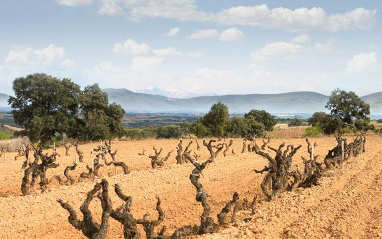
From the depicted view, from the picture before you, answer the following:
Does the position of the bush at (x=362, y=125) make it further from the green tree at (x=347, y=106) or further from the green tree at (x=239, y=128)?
the green tree at (x=239, y=128)

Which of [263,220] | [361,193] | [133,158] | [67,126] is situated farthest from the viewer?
Answer: [67,126]

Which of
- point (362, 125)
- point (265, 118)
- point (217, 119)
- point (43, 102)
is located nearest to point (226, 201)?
point (43, 102)

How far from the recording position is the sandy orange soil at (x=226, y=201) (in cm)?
1071

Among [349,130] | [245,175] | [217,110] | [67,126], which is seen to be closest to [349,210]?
[245,175]

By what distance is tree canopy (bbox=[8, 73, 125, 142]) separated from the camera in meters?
41.1

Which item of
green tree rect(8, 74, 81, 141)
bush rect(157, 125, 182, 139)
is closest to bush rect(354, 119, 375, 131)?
bush rect(157, 125, 182, 139)

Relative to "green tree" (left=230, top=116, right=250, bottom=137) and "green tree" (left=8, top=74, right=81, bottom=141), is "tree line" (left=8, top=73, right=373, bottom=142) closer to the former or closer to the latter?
"green tree" (left=8, top=74, right=81, bottom=141)

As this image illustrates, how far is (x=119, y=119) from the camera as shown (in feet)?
150

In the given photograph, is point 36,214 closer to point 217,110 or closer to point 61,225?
point 61,225

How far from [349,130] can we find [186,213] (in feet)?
143

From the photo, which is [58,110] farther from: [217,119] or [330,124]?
[330,124]

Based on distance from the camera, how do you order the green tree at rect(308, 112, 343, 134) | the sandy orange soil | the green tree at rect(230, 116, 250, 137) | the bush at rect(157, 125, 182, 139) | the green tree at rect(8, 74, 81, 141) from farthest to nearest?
the bush at rect(157, 125, 182, 139), the green tree at rect(230, 116, 250, 137), the green tree at rect(308, 112, 343, 134), the green tree at rect(8, 74, 81, 141), the sandy orange soil

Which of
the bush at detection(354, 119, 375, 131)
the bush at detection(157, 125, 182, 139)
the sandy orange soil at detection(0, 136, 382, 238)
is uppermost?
the bush at detection(354, 119, 375, 131)

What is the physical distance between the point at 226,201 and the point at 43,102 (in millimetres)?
32589
